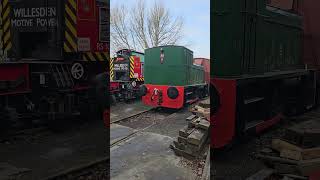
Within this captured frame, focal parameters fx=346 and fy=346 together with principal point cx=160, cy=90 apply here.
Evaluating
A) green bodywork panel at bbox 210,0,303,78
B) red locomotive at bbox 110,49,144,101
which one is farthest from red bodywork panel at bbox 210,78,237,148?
red locomotive at bbox 110,49,144,101

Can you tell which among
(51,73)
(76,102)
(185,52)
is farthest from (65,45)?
(185,52)

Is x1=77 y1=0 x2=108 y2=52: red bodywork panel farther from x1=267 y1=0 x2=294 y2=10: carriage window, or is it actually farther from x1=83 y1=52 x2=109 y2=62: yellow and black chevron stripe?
x1=267 y1=0 x2=294 y2=10: carriage window

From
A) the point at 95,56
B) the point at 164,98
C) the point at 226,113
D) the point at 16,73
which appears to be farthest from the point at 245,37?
the point at 16,73

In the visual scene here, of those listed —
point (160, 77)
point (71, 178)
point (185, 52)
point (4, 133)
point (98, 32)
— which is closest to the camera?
point (185, 52)

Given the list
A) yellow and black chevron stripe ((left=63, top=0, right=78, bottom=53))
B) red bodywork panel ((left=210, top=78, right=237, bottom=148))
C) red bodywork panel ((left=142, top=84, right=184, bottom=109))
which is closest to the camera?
red bodywork panel ((left=142, top=84, right=184, bottom=109))

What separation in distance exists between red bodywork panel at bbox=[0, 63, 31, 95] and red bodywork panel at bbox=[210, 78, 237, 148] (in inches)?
122

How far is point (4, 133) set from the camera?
212 inches

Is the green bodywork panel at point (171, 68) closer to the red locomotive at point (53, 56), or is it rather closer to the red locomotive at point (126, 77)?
the red locomotive at point (126, 77)

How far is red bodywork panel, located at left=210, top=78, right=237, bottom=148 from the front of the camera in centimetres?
470

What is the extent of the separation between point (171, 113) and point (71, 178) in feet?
4.52

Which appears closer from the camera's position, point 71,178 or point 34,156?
point 71,178

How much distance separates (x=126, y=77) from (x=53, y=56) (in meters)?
1.63

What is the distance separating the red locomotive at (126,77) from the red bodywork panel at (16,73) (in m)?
1.40

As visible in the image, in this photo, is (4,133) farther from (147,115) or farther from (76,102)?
(147,115)
